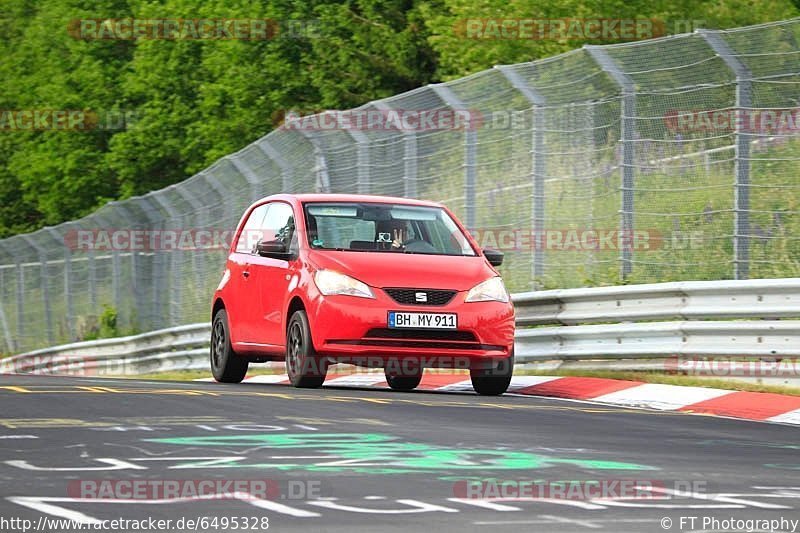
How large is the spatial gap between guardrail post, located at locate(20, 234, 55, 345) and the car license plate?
78.1ft

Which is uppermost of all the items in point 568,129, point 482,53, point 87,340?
point 482,53

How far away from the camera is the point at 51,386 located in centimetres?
1532

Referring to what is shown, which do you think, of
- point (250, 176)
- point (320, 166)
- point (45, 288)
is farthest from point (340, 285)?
point (45, 288)

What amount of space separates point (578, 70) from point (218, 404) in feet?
21.1

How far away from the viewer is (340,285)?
14.6 metres

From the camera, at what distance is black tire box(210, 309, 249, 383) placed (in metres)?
17.3

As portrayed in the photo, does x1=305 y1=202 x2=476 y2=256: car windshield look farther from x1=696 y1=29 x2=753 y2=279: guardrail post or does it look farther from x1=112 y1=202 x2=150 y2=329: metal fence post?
x1=112 y1=202 x2=150 y2=329: metal fence post

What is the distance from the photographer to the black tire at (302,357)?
14.8 metres

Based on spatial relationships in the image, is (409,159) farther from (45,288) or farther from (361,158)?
(45,288)

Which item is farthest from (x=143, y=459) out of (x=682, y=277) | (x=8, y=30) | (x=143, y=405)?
(x=8, y=30)

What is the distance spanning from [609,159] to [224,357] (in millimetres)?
4115

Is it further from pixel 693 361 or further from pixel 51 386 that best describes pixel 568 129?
pixel 51 386

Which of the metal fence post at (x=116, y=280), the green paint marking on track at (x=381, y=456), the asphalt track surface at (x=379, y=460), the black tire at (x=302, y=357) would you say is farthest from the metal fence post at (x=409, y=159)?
the metal fence post at (x=116, y=280)

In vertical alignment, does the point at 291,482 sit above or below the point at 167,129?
below
